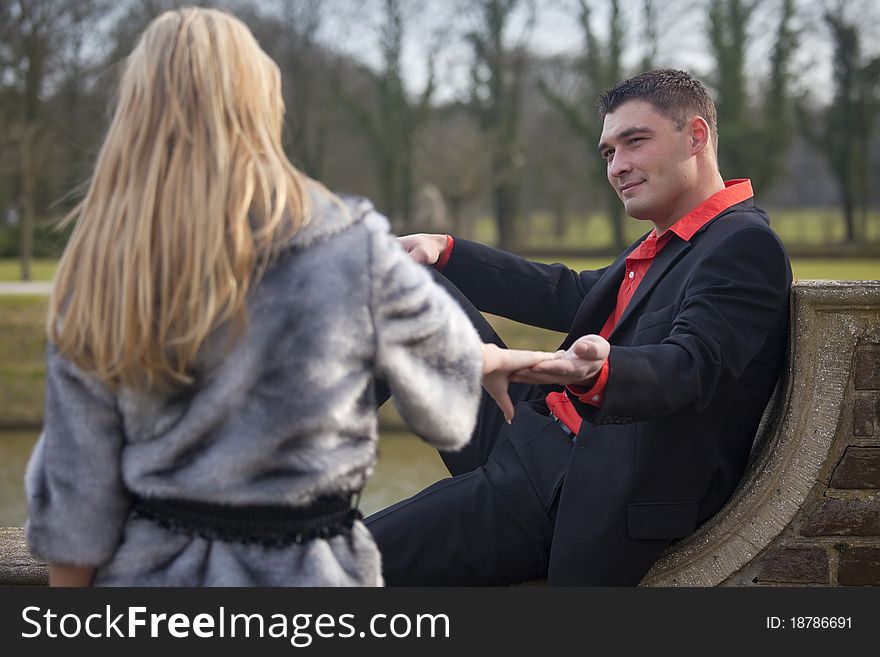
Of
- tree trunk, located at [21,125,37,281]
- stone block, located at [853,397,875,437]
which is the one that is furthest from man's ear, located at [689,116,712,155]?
tree trunk, located at [21,125,37,281]

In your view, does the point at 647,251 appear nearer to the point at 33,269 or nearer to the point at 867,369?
the point at 867,369

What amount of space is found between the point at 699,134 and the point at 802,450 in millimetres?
797

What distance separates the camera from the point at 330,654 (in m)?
1.88

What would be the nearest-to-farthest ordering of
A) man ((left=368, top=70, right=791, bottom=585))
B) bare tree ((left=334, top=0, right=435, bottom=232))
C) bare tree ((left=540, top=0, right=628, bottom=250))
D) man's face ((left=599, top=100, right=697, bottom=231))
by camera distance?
man ((left=368, top=70, right=791, bottom=585)) < man's face ((left=599, top=100, right=697, bottom=231)) < bare tree ((left=540, top=0, right=628, bottom=250)) < bare tree ((left=334, top=0, right=435, bottom=232))

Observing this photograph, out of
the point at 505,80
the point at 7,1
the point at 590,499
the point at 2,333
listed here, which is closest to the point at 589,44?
the point at 505,80

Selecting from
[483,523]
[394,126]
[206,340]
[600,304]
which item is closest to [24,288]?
[394,126]

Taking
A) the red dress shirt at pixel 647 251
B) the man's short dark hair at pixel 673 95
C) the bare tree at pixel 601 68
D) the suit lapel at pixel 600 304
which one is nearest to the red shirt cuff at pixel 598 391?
the red dress shirt at pixel 647 251

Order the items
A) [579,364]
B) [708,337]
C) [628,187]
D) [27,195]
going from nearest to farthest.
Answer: [579,364] → [708,337] → [628,187] → [27,195]

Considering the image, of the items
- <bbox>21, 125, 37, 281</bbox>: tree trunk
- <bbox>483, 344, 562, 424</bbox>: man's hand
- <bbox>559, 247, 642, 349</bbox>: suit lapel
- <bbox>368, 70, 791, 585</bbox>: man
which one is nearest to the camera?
<bbox>483, 344, 562, 424</bbox>: man's hand

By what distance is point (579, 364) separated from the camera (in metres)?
1.98

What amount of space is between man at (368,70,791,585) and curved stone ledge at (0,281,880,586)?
0.06 metres

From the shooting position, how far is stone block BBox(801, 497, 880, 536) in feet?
7.84

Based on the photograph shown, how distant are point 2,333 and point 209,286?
37.6 ft

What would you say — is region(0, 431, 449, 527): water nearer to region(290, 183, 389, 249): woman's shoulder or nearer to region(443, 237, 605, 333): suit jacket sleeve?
region(443, 237, 605, 333): suit jacket sleeve
